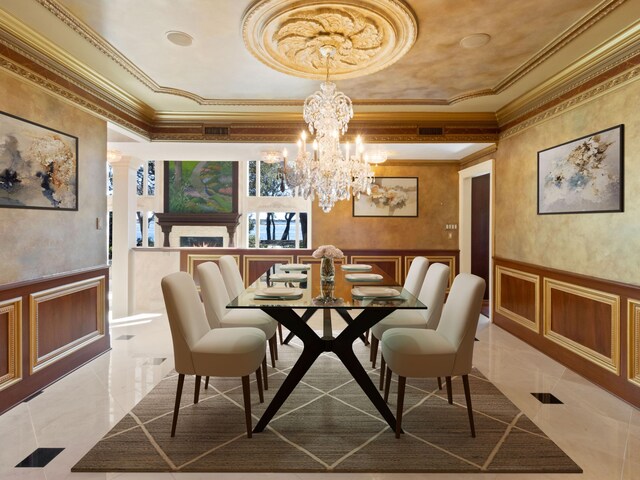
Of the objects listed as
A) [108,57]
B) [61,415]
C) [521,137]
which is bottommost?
[61,415]

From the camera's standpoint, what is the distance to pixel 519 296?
4.47 meters

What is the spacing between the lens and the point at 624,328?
2887 millimetres

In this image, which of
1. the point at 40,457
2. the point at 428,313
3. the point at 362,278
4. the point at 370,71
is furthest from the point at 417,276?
the point at 40,457

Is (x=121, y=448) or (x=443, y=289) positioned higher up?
(x=443, y=289)

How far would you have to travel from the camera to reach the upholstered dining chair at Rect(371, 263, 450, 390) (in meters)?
3.01

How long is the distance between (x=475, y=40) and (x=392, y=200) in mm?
3700

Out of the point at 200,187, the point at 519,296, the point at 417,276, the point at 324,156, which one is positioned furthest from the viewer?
the point at 200,187

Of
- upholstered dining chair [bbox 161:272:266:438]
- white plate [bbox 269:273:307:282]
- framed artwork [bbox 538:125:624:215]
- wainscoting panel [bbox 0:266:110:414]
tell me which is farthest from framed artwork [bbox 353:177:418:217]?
upholstered dining chair [bbox 161:272:266:438]

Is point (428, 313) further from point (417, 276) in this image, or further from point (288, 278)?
point (288, 278)

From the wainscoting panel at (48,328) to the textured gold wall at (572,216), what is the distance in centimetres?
442

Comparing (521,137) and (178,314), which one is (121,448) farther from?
(521,137)

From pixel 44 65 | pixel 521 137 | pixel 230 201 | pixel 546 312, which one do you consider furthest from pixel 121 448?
pixel 230 201

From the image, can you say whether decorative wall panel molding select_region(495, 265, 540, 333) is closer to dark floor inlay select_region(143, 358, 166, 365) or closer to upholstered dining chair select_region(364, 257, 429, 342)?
upholstered dining chair select_region(364, 257, 429, 342)

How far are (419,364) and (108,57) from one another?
11.1ft
